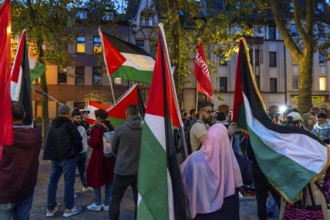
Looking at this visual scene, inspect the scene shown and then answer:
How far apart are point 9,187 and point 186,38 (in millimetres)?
14688

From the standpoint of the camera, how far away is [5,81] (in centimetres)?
358

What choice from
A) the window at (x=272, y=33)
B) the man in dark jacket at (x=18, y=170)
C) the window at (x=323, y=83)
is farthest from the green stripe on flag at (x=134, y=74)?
the window at (x=323, y=83)

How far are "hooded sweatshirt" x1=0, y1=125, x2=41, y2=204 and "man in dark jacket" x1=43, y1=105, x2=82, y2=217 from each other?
7.08 feet

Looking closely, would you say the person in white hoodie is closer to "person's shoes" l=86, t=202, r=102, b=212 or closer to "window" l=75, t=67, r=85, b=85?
"person's shoes" l=86, t=202, r=102, b=212

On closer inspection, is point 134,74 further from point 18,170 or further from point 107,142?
point 18,170

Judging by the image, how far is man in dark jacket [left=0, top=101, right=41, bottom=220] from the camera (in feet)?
11.8

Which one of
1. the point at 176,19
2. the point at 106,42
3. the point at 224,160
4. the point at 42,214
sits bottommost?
the point at 42,214

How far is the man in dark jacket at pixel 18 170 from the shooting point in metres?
3.60

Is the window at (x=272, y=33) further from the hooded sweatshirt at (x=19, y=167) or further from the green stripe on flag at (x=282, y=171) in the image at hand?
the hooded sweatshirt at (x=19, y=167)

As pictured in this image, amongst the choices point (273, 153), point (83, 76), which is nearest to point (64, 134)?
point (273, 153)

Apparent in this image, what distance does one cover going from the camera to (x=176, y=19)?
1138 cm

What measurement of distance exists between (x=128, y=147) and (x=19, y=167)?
A: 168 cm

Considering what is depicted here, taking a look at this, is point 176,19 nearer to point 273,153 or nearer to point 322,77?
point 273,153

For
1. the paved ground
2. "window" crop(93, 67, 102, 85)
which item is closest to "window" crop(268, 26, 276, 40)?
"window" crop(93, 67, 102, 85)
